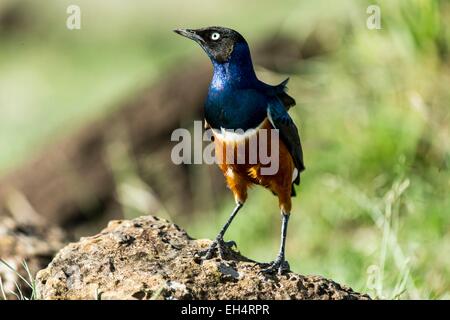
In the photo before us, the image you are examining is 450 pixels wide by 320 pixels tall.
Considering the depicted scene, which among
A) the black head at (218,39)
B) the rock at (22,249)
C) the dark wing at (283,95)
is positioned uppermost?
the black head at (218,39)

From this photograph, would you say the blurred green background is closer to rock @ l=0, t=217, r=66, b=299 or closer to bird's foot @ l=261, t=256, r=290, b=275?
bird's foot @ l=261, t=256, r=290, b=275

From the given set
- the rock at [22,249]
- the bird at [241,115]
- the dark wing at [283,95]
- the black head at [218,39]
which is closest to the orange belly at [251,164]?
the bird at [241,115]

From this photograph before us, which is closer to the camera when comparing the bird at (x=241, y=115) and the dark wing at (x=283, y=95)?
the bird at (x=241, y=115)

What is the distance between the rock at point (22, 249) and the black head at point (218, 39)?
4.46 feet

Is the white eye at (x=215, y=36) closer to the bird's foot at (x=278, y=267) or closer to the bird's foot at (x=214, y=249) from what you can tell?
the bird's foot at (x=214, y=249)

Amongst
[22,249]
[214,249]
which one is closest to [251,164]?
[214,249]

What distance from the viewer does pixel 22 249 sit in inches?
183

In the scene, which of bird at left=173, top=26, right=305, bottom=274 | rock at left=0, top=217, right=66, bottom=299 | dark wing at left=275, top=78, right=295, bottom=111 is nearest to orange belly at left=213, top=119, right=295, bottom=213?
bird at left=173, top=26, right=305, bottom=274

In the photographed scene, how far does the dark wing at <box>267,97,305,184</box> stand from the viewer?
3.92 metres

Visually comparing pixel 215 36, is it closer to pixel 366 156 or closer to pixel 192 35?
pixel 192 35

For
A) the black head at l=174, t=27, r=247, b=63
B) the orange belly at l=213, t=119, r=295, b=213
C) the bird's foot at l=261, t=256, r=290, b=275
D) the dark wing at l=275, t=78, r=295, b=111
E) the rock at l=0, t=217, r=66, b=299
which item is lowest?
the rock at l=0, t=217, r=66, b=299

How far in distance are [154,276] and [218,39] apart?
1.13 metres

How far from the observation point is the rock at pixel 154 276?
3.32 m
